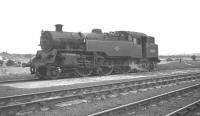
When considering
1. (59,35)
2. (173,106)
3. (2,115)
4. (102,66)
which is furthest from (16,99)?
(102,66)

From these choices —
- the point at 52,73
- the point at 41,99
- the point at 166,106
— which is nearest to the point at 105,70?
the point at 52,73

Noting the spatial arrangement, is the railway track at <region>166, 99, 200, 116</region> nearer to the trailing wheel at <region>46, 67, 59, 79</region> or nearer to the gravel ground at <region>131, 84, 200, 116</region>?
the gravel ground at <region>131, 84, 200, 116</region>

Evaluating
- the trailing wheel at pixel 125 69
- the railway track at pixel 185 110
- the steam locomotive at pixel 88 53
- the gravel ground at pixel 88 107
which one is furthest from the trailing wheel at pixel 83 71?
the railway track at pixel 185 110

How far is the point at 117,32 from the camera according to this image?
1820 cm

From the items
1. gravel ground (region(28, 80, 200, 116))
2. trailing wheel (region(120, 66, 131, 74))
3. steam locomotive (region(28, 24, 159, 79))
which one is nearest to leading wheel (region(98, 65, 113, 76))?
steam locomotive (region(28, 24, 159, 79))

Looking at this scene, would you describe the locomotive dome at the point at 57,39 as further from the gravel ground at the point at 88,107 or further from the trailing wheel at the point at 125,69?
the gravel ground at the point at 88,107

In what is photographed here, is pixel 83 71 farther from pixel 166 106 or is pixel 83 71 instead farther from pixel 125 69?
pixel 166 106

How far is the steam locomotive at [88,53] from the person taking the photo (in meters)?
13.9

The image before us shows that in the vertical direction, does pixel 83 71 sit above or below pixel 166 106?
above

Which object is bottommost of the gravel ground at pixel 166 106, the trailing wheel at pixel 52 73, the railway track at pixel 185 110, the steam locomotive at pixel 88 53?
the gravel ground at pixel 166 106

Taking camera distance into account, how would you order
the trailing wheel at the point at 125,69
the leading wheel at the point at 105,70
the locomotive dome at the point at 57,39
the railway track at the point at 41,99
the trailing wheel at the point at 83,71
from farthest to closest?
the trailing wheel at the point at 125,69
the leading wheel at the point at 105,70
the trailing wheel at the point at 83,71
the locomotive dome at the point at 57,39
the railway track at the point at 41,99

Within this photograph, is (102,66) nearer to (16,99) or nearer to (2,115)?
(16,99)

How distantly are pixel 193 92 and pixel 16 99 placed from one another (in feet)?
21.3

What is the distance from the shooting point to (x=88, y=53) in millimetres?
15688
